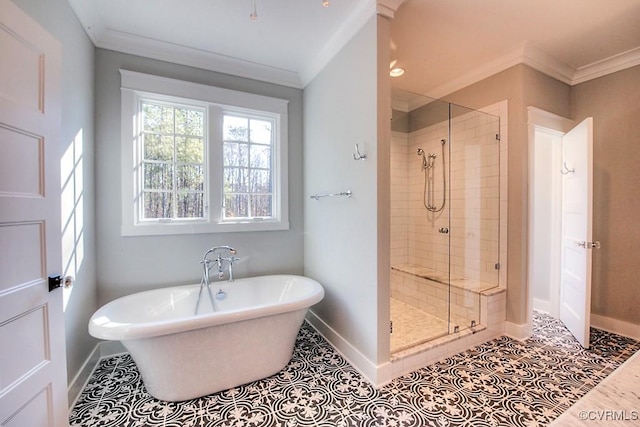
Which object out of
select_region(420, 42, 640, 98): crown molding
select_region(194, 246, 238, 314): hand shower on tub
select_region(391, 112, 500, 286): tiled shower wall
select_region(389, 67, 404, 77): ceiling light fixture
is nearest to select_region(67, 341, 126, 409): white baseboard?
select_region(194, 246, 238, 314): hand shower on tub

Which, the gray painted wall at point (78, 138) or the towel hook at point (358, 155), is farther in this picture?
the towel hook at point (358, 155)

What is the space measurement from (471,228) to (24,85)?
3.34 meters

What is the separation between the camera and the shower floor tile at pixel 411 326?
2.12 m

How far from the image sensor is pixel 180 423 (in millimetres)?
1495

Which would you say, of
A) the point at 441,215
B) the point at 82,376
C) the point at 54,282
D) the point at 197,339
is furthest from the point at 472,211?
the point at 82,376

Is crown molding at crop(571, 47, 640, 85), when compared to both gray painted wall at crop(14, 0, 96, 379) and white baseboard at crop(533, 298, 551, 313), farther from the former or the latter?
gray painted wall at crop(14, 0, 96, 379)

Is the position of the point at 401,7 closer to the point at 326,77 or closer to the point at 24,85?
the point at 326,77

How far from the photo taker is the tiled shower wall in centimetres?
262

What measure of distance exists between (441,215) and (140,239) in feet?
9.99

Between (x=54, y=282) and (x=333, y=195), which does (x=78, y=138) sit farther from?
(x=333, y=195)

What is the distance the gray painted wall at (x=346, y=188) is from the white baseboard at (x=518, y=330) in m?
1.55

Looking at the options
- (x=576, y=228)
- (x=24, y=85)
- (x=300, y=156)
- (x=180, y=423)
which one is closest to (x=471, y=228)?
(x=576, y=228)
